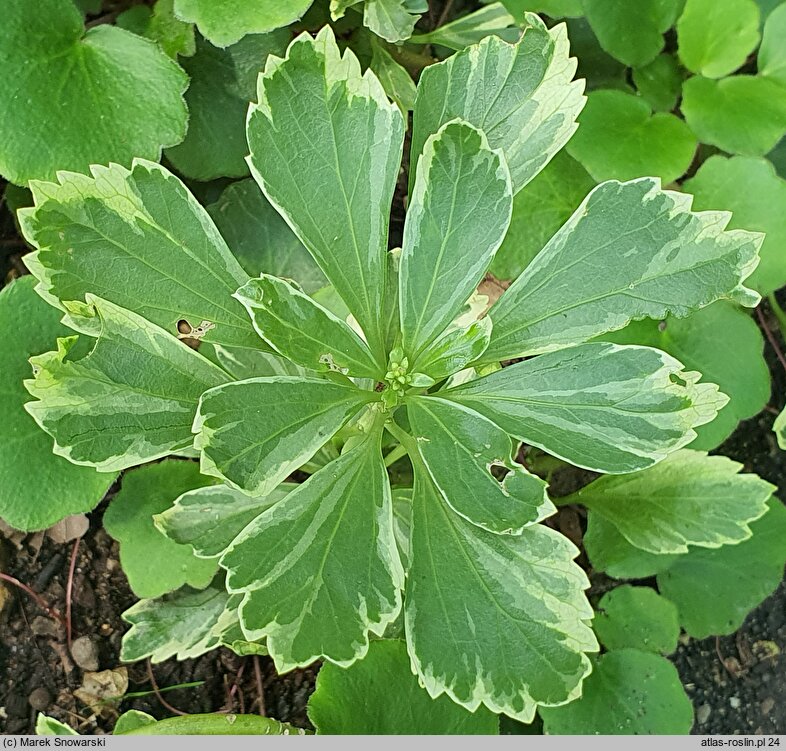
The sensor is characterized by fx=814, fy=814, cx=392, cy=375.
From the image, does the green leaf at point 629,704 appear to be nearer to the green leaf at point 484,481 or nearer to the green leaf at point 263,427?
the green leaf at point 484,481

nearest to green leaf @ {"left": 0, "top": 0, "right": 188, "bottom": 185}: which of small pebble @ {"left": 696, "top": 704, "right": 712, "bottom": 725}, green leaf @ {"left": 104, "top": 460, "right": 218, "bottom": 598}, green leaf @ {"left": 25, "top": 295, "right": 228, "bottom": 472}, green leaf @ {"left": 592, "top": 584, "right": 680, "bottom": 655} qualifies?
green leaf @ {"left": 25, "top": 295, "right": 228, "bottom": 472}

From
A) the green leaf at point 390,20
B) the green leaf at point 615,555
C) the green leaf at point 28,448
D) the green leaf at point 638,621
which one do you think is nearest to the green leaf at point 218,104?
the green leaf at point 390,20

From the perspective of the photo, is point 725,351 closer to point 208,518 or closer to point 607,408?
point 607,408

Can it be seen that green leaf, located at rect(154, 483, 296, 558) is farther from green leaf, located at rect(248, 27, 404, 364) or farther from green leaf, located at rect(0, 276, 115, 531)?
green leaf, located at rect(248, 27, 404, 364)

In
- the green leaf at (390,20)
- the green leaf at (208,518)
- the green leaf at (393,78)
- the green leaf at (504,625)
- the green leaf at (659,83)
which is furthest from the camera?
the green leaf at (659,83)

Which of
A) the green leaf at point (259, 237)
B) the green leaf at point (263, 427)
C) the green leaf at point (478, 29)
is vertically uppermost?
the green leaf at point (478, 29)

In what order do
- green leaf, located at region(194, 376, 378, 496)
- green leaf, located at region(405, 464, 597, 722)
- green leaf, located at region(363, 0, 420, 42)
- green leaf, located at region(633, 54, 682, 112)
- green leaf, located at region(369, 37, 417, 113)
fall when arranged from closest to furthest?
green leaf, located at region(194, 376, 378, 496) < green leaf, located at region(405, 464, 597, 722) < green leaf, located at region(363, 0, 420, 42) < green leaf, located at region(369, 37, 417, 113) < green leaf, located at region(633, 54, 682, 112)

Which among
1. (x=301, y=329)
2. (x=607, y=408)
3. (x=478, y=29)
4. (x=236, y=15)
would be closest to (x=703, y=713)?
(x=607, y=408)

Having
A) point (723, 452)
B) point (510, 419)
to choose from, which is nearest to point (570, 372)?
point (510, 419)
